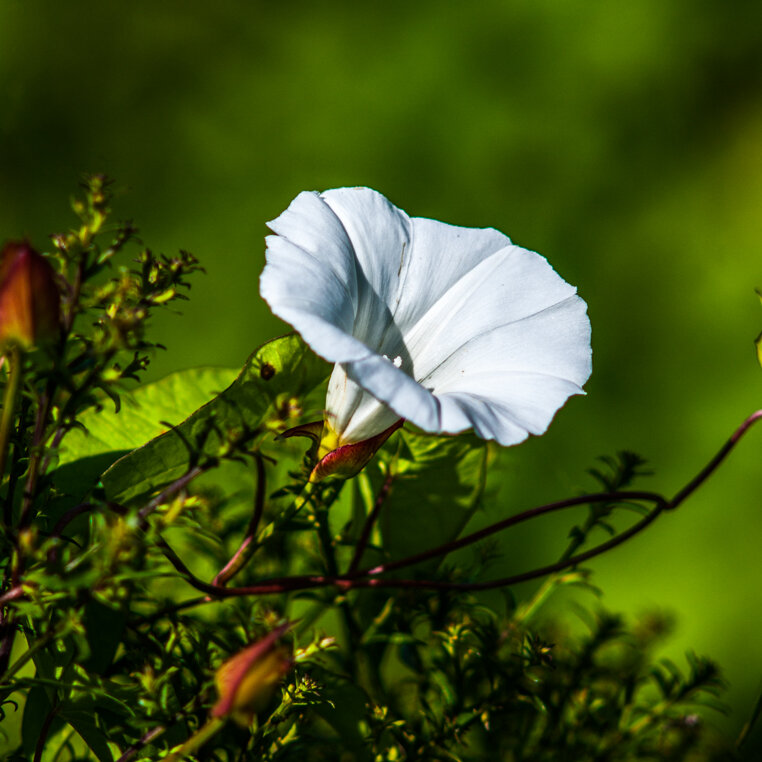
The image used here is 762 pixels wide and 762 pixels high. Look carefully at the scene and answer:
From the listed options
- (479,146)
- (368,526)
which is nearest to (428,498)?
(368,526)

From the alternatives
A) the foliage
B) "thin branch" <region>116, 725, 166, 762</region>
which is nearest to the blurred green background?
the foliage

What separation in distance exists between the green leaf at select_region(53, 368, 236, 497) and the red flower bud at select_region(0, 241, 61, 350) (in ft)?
Result: 0.59

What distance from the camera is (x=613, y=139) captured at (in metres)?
1.45

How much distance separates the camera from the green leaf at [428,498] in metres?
0.55

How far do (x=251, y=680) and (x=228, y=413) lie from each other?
0.20 m

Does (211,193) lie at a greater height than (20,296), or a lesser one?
greater

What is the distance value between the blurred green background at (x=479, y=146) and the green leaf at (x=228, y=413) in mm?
815

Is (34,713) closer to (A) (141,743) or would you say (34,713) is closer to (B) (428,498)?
(A) (141,743)

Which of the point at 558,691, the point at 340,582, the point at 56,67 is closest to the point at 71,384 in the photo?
the point at 340,582

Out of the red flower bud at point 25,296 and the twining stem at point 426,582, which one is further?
the twining stem at point 426,582

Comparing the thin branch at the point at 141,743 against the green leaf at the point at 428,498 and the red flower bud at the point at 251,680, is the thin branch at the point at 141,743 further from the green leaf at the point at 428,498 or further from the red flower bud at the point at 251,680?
the green leaf at the point at 428,498

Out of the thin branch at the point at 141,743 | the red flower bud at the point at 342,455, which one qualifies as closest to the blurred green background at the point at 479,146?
the red flower bud at the point at 342,455

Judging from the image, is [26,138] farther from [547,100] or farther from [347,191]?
[347,191]

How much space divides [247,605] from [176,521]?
219 mm
